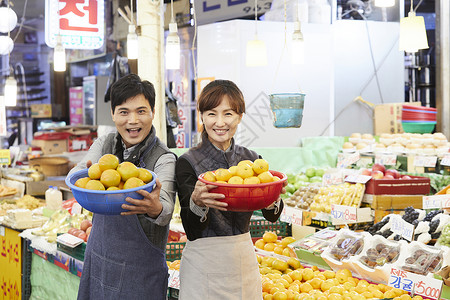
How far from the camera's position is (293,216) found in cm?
430

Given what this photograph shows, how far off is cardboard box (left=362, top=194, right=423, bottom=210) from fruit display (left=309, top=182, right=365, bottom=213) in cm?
10

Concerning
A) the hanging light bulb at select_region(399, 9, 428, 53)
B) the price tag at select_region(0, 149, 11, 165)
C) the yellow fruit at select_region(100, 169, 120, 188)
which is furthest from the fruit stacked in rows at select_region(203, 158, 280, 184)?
the price tag at select_region(0, 149, 11, 165)

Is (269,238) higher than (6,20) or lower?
lower

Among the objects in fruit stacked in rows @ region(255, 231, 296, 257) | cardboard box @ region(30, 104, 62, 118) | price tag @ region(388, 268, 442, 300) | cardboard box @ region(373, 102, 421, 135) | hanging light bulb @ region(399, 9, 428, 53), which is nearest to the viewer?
price tag @ region(388, 268, 442, 300)

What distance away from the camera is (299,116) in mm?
3949

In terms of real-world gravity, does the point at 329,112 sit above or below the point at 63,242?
above

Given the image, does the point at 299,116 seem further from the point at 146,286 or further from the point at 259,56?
the point at 259,56

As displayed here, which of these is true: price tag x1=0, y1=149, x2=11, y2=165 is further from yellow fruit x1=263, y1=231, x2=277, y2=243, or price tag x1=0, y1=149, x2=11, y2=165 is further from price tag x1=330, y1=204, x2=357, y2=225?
price tag x1=330, y1=204, x2=357, y2=225

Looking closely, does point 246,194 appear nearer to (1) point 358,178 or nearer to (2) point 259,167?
(2) point 259,167

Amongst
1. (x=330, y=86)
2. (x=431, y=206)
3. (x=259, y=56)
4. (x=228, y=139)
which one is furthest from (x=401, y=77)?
(x=228, y=139)

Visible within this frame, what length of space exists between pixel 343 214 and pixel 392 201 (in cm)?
61

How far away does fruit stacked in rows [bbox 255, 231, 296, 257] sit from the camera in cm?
384

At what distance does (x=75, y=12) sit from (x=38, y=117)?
10.7m

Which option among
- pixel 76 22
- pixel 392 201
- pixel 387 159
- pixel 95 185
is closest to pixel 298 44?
pixel 392 201
